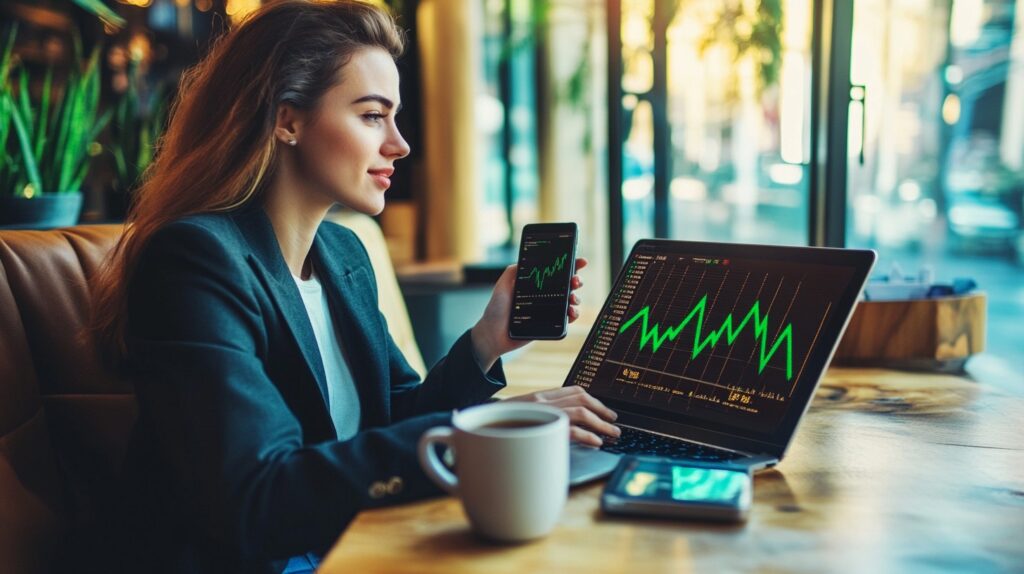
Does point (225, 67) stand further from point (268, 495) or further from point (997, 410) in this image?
point (997, 410)

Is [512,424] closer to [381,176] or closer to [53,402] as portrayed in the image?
[381,176]

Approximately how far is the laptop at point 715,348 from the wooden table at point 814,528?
6 cm

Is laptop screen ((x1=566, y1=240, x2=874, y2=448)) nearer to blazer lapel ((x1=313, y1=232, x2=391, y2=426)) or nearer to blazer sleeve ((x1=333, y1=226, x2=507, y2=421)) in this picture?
blazer sleeve ((x1=333, y1=226, x2=507, y2=421))

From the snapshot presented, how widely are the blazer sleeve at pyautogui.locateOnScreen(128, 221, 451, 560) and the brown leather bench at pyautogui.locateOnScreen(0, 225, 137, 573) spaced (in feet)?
0.91

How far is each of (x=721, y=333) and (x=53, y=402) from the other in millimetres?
953

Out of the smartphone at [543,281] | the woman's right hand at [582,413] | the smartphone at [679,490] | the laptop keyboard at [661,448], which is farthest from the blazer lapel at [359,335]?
the smartphone at [679,490]

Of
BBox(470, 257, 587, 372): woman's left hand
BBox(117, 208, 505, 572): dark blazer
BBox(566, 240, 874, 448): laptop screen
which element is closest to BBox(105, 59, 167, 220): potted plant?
BBox(117, 208, 505, 572): dark blazer

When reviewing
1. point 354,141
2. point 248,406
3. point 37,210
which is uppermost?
point 354,141

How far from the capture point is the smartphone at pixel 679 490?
2.33 feet

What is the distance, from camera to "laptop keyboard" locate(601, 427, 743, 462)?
0.89 metres

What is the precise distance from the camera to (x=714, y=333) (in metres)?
0.99

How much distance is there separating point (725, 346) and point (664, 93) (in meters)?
1.78

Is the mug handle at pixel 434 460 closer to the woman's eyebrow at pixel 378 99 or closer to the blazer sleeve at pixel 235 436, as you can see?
the blazer sleeve at pixel 235 436

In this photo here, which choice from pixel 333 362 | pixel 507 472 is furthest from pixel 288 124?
pixel 507 472
